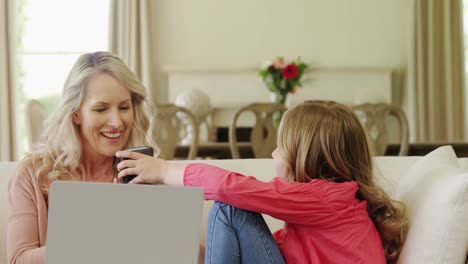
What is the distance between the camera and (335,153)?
166 cm

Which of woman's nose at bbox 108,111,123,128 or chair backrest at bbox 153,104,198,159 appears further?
chair backrest at bbox 153,104,198,159

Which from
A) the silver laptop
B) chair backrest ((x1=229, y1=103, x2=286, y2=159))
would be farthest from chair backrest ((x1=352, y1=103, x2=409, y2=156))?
the silver laptop

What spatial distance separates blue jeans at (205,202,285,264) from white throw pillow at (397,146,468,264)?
33 cm

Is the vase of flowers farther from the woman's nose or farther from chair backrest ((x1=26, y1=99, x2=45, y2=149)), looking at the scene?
the woman's nose

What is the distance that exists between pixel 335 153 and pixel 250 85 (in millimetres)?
4394

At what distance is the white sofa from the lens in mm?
1459

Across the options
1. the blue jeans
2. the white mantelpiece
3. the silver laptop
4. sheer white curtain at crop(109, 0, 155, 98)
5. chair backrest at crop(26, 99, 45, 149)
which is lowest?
the blue jeans

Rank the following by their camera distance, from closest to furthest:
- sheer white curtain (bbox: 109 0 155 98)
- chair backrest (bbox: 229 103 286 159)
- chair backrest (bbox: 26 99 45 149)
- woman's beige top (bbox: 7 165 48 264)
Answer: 1. woman's beige top (bbox: 7 165 48 264)
2. chair backrest (bbox: 26 99 45 149)
3. chair backrest (bbox: 229 103 286 159)
4. sheer white curtain (bbox: 109 0 155 98)

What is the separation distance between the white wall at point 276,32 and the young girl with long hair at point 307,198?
14.8 ft

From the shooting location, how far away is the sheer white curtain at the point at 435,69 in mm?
5992

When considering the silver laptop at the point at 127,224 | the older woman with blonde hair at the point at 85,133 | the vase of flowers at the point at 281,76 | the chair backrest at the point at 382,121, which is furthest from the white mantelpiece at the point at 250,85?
the silver laptop at the point at 127,224

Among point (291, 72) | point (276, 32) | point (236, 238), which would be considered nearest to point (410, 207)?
point (236, 238)

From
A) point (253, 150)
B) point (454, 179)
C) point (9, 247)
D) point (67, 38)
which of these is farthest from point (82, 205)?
point (67, 38)

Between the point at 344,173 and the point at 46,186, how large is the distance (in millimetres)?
755
